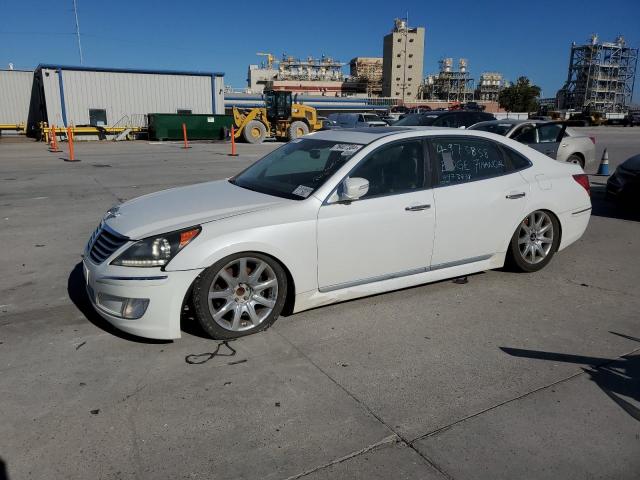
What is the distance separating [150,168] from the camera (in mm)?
15016

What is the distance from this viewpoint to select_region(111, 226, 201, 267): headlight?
3.59 m

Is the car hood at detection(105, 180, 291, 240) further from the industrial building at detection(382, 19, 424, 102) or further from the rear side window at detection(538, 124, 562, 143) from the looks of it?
the industrial building at detection(382, 19, 424, 102)

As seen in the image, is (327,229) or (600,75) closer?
(327,229)

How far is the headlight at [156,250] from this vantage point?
11.8 ft

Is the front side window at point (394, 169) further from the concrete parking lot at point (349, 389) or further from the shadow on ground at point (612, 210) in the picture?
the shadow on ground at point (612, 210)

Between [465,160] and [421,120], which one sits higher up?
[421,120]

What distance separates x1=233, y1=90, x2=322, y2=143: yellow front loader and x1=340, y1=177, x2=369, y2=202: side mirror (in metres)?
24.1

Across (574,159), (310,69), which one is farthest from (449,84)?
(574,159)

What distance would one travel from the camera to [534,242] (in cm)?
532

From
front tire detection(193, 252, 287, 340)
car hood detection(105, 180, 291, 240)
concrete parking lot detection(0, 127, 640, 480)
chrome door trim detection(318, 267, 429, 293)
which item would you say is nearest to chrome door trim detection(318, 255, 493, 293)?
chrome door trim detection(318, 267, 429, 293)

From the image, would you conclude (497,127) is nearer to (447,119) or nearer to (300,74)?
(447,119)

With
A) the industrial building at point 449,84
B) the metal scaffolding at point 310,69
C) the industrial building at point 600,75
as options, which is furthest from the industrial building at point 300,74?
the industrial building at point 600,75

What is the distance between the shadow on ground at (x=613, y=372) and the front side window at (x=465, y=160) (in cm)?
167

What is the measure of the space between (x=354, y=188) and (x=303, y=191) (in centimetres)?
43
